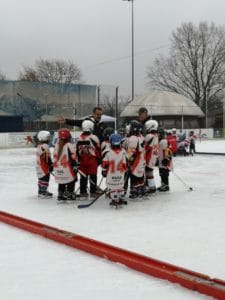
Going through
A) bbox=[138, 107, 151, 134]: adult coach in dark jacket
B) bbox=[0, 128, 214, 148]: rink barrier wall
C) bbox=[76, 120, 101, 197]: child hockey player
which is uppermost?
bbox=[138, 107, 151, 134]: adult coach in dark jacket

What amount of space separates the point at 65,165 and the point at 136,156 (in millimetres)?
1093

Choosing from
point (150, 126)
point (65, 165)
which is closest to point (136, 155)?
point (150, 126)

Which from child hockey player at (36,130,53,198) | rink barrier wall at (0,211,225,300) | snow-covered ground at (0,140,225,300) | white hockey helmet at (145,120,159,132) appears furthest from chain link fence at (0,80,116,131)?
rink barrier wall at (0,211,225,300)

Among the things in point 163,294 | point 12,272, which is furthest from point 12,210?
point 163,294

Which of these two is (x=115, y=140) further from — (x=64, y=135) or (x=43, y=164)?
(x=43, y=164)

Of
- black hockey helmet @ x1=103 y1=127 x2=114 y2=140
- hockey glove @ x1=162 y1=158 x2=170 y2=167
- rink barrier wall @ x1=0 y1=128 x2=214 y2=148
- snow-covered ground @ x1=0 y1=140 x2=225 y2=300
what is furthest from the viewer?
rink barrier wall @ x1=0 y1=128 x2=214 y2=148

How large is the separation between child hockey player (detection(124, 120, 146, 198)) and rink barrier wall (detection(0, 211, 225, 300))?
7.60ft

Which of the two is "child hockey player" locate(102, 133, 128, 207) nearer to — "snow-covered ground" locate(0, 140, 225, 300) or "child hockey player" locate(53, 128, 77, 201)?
"snow-covered ground" locate(0, 140, 225, 300)

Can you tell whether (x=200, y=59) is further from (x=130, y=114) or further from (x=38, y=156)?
(x=38, y=156)

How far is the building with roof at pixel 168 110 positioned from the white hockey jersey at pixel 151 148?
37398 millimetres

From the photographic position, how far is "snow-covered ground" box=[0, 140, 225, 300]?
3760 millimetres

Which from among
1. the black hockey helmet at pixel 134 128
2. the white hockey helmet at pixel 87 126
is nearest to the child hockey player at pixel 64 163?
the white hockey helmet at pixel 87 126

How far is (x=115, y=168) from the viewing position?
23.2 ft

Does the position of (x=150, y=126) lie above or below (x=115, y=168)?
above
